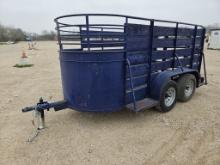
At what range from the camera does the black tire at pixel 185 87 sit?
550cm

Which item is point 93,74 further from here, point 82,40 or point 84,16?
point 84,16

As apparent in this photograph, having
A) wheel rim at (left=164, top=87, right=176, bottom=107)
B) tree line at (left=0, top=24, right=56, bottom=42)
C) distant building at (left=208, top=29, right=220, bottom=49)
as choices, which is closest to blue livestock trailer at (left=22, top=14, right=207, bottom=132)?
wheel rim at (left=164, top=87, right=176, bottom=107)

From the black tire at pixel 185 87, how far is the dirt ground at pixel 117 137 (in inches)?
6.9

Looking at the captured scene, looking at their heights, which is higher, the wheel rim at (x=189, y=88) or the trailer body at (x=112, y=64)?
the trailer body at (x=112, y=64)

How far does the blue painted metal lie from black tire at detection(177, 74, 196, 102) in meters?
0.64

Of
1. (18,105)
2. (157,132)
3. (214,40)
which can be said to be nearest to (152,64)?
(157,132)

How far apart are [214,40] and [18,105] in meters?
22.6

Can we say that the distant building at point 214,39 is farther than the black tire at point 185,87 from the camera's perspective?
Yes

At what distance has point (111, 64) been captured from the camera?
13.2 feet

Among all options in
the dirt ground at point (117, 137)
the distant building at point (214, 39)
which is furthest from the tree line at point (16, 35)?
the dirt ground at point (117, 137)

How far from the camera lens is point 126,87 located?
4.30 meters

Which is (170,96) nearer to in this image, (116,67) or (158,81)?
(158,81)

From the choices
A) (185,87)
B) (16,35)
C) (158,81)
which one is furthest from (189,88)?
(16,35)

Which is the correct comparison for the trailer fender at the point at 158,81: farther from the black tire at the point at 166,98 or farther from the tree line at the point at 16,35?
the tree line at the point at 16,35
